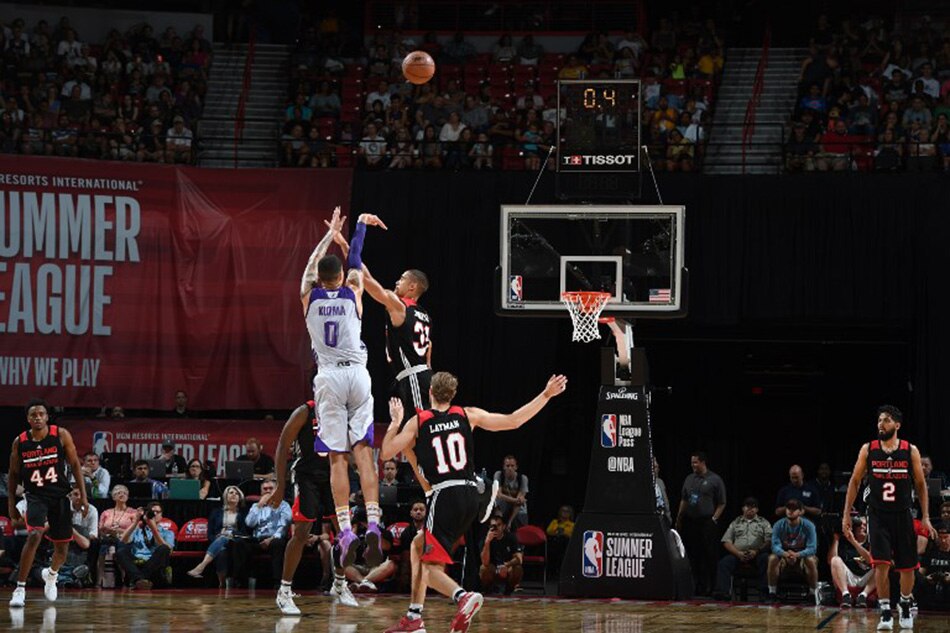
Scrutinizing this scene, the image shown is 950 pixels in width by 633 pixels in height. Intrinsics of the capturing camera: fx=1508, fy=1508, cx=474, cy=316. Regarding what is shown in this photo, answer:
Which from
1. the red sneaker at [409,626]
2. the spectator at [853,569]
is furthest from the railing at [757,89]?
the red sneaker at [409,626]

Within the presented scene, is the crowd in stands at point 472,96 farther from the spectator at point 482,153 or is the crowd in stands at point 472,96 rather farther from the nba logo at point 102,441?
the nba logo at point 102,441

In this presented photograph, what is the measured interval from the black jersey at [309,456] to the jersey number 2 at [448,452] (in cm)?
206

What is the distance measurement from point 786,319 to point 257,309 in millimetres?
7419

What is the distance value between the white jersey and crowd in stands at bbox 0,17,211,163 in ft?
34.4

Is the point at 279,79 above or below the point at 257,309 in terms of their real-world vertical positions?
above

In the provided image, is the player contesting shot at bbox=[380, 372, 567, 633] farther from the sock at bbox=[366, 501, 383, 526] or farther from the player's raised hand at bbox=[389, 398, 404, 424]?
the sock at bbox=[366, 501, 383, 526]

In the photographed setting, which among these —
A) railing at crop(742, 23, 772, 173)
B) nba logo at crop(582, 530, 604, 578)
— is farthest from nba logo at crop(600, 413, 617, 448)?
railing at crop(742, 23, 772, 173)

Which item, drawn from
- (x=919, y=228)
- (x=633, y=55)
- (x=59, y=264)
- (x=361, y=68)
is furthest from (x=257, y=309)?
(x=919, y=228)

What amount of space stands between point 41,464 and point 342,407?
363 centimetres

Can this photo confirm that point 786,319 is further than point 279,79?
No

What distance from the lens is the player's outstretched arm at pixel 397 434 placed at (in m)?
10.3

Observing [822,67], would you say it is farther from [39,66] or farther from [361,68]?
[39,66]

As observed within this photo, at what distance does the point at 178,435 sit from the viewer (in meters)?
21.3

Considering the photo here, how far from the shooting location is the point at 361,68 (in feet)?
80.6
